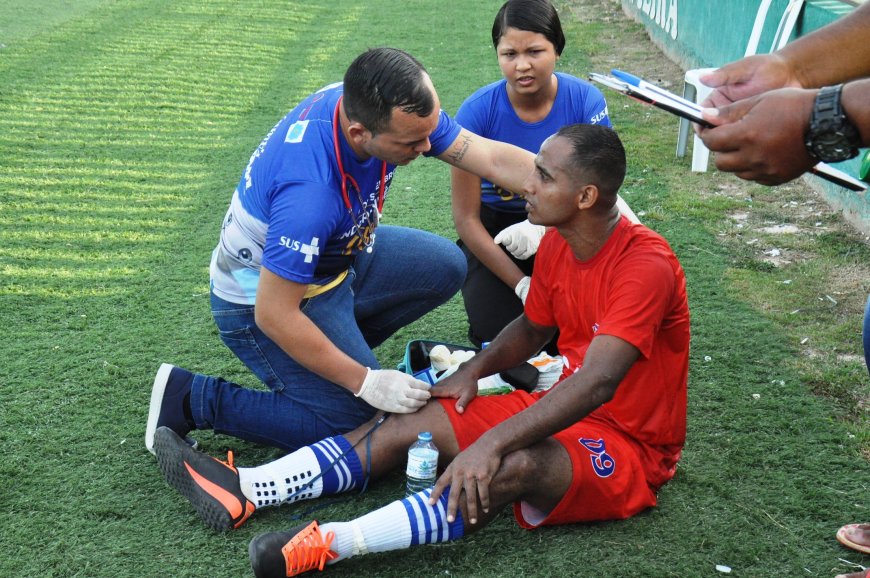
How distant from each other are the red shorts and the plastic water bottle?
0.90 feet

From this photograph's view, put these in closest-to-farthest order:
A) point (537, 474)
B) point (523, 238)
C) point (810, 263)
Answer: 1. point (537, 474)
2. point (523, 238)
3. point (810, 263)

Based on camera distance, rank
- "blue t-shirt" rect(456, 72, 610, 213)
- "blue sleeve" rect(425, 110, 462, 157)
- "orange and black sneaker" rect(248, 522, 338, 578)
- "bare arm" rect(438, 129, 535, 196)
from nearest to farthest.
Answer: "orange and black sneaker" rect(248, 522, 338, 578) → "blue sleeve" rect(425, 110, 462, 157) → "bare arm" rect(438, 129, 535, 196) → "blue t-shirt" rect(456, 72, 610, 213)

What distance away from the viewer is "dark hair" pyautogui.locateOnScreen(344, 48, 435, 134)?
286 cm

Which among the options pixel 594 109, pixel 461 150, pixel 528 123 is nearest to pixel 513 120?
pixel 528 123

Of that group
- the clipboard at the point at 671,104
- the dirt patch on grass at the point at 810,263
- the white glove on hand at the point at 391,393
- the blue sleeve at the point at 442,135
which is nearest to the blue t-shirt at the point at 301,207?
the blue sleeve at the point at 442,135

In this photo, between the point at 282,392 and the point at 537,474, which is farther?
the point at 282,392

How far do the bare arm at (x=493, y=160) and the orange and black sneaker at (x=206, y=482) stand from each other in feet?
4.42

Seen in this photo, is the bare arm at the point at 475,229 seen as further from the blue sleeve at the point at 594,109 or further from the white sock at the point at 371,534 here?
the white sock at the point at 371,534

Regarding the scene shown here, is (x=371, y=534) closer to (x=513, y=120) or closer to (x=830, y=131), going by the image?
(x=830, y=131)

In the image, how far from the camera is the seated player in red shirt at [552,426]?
8.53 ft

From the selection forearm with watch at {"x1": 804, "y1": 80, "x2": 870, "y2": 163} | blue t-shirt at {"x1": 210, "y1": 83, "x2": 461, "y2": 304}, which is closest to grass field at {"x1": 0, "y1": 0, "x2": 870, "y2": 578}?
blue t-shirt at {"x1": 210, "y1": 83, "x2": 461, "y2": 304}

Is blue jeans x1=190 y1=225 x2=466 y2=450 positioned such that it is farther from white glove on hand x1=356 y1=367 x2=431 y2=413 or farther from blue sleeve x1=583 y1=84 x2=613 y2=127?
blue sleeve x1=583 y1=84 x2=613 y2=127

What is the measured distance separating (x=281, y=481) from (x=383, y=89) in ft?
4.07

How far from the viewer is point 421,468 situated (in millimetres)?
2836
